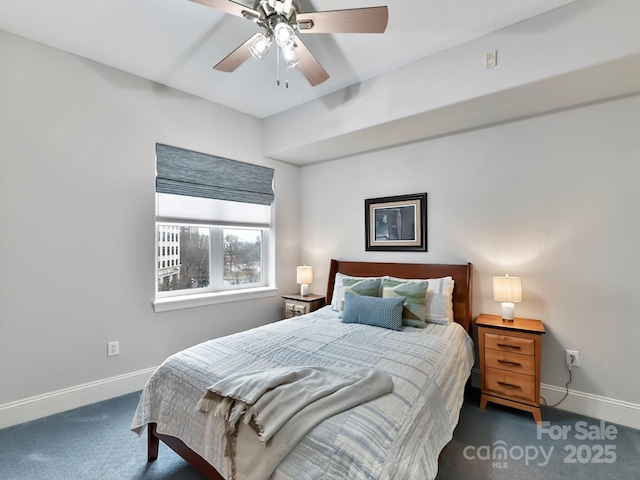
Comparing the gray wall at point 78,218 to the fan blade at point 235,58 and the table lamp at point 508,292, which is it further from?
the table lamp at point 508,292

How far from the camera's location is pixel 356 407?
4.26 feet

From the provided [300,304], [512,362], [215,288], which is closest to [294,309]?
[300,304]

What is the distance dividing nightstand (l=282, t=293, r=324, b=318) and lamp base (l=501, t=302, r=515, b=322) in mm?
1977

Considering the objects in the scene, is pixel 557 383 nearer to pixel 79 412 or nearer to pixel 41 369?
pixel 79 412

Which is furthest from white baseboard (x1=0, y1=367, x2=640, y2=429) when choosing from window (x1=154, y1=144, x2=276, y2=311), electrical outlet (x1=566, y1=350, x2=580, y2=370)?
window (x1=154, y1=144, x2=276, y2=311)

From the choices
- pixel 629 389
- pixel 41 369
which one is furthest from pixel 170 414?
pixel 629 389

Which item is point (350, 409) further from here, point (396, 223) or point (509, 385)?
point (396, 223)

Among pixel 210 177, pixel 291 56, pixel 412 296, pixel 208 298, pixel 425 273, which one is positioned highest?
pixel 291 56

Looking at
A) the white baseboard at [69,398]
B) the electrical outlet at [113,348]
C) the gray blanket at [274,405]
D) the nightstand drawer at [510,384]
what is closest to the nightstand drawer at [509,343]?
the nightstand drawer at [510,384]

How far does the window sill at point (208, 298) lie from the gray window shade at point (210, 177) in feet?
3.51

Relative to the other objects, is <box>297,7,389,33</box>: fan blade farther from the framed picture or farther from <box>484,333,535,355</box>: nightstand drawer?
<box>484,333,535,355</box>: nightstand drawer

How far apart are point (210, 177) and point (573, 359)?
12.3 feet

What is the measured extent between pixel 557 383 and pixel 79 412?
3.84 meters

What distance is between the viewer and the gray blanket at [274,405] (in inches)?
47.7
